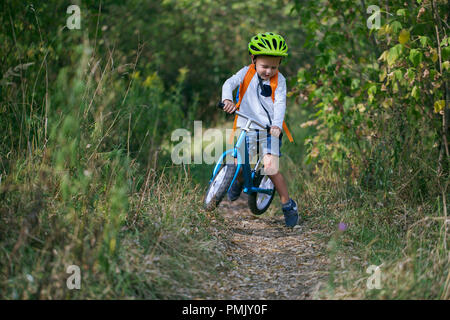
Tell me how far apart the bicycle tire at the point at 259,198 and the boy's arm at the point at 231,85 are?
823mm

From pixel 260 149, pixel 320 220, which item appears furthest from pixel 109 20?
pixel 320 220

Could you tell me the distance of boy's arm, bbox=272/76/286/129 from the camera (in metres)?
4.22

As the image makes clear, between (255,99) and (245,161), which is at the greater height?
(255,99)

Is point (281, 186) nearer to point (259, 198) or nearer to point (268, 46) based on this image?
point (259, 198)

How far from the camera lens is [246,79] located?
443cm

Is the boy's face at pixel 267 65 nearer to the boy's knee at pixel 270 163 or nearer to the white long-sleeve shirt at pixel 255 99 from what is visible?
the white long-sleeve shirt at pixel 255 99

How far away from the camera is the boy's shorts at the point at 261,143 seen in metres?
4.36

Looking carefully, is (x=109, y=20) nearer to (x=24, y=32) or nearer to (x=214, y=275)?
(x=24, y=32)

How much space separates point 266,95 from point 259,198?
3.51ft

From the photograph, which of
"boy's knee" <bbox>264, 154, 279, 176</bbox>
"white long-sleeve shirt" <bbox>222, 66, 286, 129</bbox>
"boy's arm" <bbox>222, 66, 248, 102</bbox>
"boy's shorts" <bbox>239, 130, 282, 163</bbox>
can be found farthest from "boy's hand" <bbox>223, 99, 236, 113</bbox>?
"boy's knee" <bbox>264, 154, 279, 176</bbox>

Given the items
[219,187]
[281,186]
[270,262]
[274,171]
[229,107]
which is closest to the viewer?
[270,262]

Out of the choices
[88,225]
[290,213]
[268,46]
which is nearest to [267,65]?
[268,46]

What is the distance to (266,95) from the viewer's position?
4418 mm

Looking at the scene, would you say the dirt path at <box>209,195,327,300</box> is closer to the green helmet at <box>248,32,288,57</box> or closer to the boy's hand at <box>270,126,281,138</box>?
the boy's hand at <box>270,126,281,138</box>
